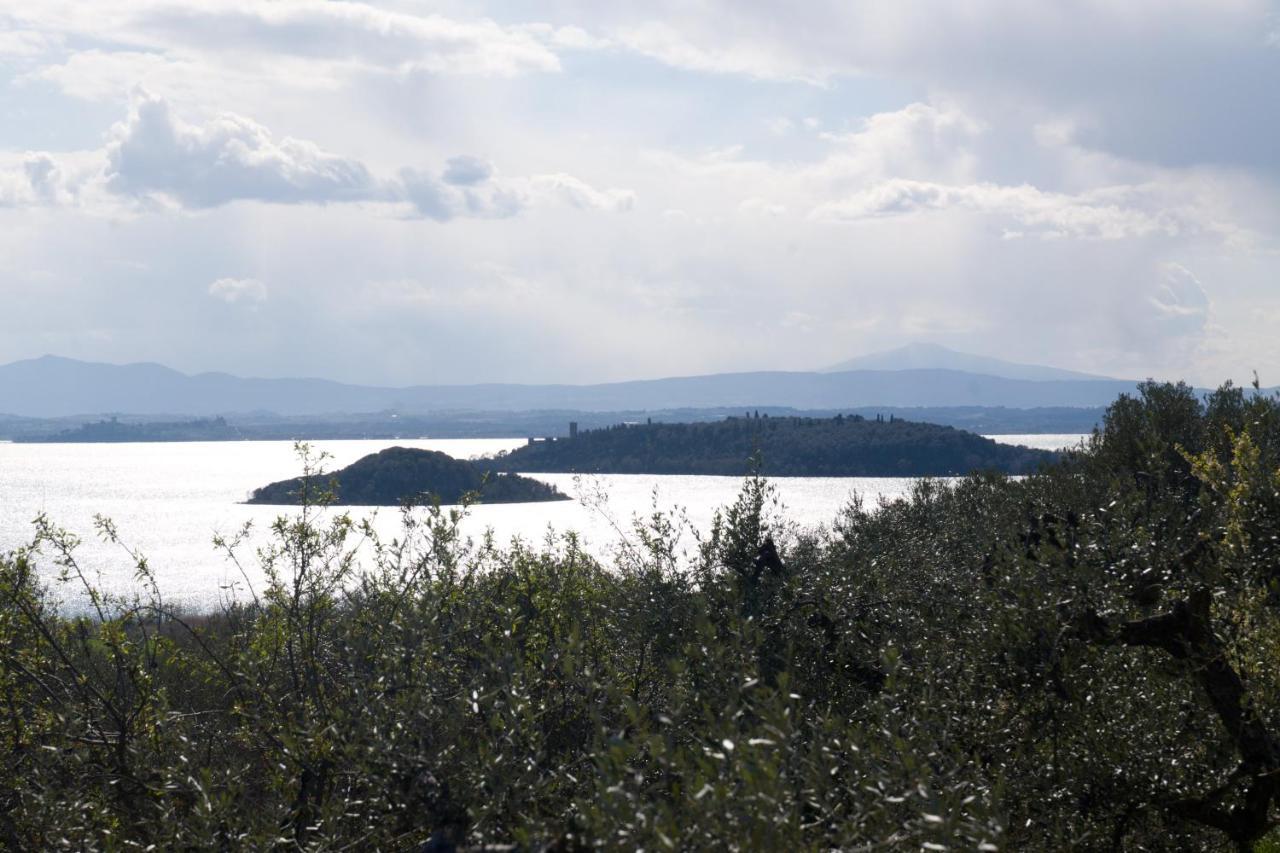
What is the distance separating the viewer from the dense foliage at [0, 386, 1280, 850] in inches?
280

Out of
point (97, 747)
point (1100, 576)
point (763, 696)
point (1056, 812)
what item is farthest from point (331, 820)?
point (1100, 576)

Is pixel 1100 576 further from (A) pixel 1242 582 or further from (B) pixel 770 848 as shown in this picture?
(B) pixel 770 848

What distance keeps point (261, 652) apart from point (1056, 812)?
32.5ft

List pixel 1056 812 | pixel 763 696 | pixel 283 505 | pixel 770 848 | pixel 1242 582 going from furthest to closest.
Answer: pixel 283 505 < pixel 1242 582 < pixel 1056 812 < pixel 763 696 < pixel 770 848

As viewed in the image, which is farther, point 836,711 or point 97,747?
point 836,711

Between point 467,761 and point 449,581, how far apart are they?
5.76m

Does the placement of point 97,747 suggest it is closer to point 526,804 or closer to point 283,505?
point 526,804

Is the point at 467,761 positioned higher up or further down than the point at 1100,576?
further down

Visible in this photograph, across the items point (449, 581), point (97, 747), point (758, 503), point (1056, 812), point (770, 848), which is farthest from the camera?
point (758, 503)

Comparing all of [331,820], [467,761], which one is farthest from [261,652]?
[467,761]

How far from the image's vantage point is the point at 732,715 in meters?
6.66

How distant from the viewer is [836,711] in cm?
1445

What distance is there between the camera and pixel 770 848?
5.82 m

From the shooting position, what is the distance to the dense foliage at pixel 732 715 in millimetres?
7121
